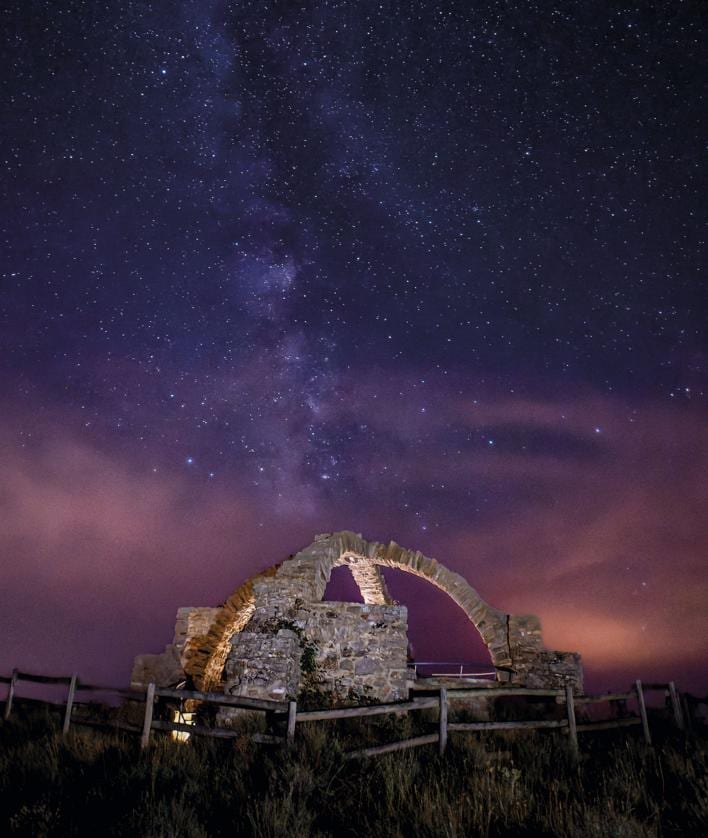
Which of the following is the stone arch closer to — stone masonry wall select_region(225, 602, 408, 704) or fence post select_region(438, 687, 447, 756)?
stone masonry wall select_region(225, 602, 408, 704)

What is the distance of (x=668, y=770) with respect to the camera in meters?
6.40

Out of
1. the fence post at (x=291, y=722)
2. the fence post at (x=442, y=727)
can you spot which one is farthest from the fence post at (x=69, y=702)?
the fence post at (x=442, y=727)

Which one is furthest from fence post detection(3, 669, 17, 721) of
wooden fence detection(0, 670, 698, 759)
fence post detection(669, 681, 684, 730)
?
fence post detection(669, 681, 684, 730)

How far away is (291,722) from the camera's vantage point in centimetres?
688

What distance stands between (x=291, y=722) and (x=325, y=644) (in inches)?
114

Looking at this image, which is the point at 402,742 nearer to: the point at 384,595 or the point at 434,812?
the point at 434,812

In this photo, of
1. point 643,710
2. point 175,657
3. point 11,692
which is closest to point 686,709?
point 643,710

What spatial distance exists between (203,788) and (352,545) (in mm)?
7459

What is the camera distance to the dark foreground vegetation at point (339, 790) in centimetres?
450

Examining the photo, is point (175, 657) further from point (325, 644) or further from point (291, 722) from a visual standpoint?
point (291, 722)

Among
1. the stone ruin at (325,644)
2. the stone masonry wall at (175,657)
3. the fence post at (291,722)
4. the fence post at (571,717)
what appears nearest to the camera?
the fence post at (291,722)

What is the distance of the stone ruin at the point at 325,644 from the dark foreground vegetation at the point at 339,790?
1.70 m

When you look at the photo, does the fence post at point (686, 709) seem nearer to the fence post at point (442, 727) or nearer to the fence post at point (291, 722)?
the fence post at point (442, 727)

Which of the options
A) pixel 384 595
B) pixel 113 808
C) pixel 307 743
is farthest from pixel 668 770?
pixel 384 595
